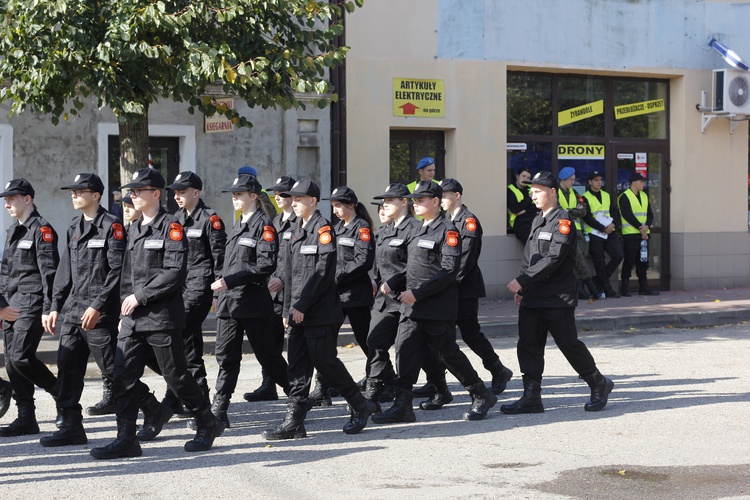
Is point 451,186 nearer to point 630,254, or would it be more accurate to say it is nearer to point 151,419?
point 151,419

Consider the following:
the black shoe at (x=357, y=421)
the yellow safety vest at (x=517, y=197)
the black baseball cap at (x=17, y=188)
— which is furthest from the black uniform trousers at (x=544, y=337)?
the yellow safety vest at (x=517, y=197)

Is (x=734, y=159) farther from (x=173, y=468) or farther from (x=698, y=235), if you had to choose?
(x=173, y=468)

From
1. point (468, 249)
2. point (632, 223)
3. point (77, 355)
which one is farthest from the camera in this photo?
point (632, 223)

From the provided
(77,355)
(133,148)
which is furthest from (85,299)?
(133,148)

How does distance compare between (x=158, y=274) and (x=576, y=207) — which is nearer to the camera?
(x=158, y=274)

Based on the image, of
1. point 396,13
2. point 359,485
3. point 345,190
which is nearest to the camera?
point 359,485

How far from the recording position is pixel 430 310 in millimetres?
8586

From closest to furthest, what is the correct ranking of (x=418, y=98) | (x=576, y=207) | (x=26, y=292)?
1. (x=26, y=292)
2. (x=418, y=98)
3. (x=576, y=207)

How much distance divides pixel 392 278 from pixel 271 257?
0.98m

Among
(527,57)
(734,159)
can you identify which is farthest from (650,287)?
(527,57)

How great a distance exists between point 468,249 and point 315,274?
188 centimetres

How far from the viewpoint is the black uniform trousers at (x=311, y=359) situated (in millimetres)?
8078

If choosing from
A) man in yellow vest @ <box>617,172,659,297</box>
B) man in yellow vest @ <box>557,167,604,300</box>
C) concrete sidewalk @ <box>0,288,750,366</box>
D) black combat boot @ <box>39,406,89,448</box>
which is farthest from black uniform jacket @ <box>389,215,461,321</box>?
man in yellow vest @ <box>617,172,659,297</box>

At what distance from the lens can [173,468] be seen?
23.6 ft
